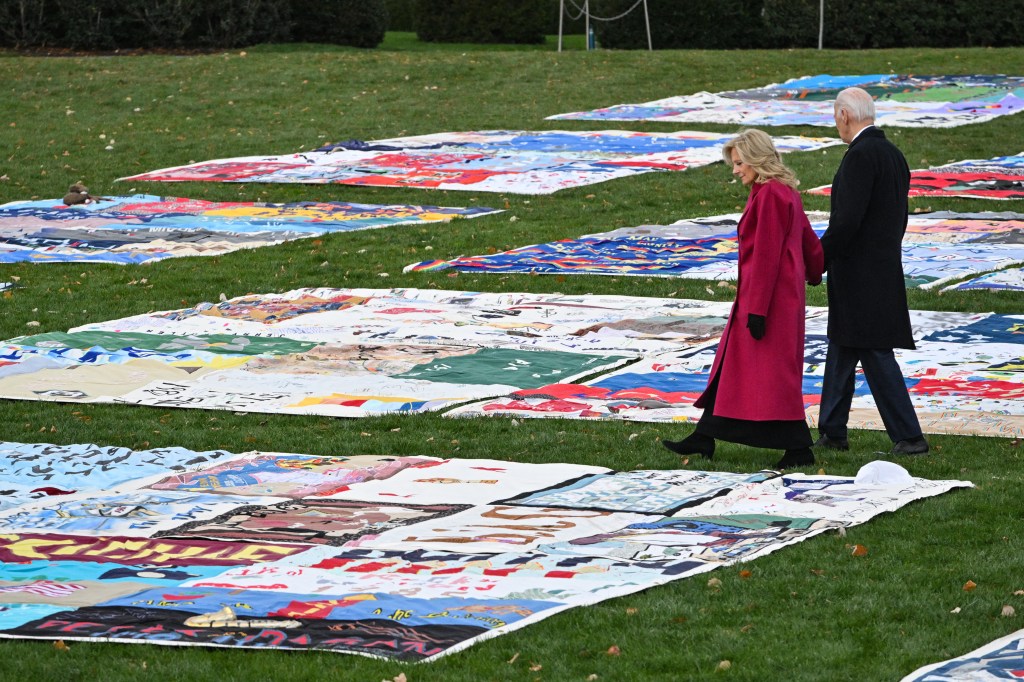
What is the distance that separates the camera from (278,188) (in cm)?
2108

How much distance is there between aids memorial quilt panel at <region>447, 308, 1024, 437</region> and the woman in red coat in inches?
43.8

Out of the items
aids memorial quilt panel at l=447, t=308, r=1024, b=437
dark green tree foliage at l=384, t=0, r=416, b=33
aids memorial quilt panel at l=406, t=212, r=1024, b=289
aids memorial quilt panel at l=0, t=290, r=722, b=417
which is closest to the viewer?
aids memorial quilt panel at l=447, t=308, r=1024, b=437

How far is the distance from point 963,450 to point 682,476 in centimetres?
165

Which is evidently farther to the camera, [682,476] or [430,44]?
[430,44]

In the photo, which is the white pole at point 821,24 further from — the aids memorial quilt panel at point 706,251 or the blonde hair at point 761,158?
the blonde hair at point 761,158

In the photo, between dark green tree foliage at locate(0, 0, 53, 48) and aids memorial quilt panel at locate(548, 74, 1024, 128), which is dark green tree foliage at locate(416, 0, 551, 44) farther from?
aids memorial quilt panel at locate(548, 74, 1024, 128)

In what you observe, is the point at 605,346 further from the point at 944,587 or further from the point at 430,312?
the point at 944,587

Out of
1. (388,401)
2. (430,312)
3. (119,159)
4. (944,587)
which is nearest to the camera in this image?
(944,587)

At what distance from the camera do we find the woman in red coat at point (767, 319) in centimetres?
852

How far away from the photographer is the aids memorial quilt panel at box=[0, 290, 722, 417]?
35.3 feet

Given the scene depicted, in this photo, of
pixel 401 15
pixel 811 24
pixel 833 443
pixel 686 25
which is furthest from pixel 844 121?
pixel 401 15

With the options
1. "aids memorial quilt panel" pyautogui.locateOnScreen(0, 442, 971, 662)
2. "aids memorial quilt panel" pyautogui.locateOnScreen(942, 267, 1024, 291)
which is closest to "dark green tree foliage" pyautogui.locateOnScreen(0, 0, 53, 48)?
"aids memorial quilt panel" pyautogui.locateOnScreen(942, 267, 1024, 291)

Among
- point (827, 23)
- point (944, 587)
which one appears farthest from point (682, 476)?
point (827, 23)

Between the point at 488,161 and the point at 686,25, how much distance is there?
18667mm
